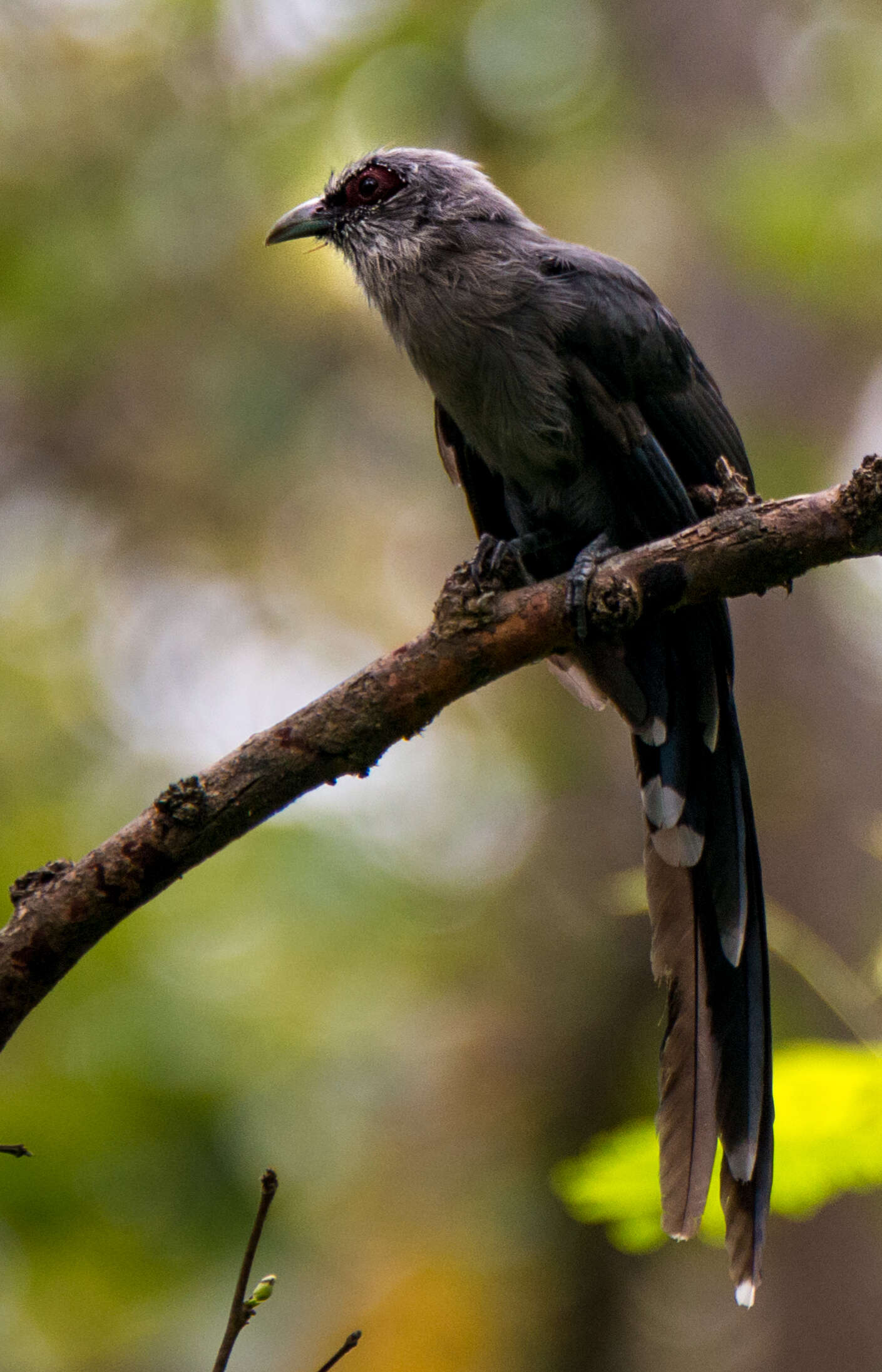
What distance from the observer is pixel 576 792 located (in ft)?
25.7

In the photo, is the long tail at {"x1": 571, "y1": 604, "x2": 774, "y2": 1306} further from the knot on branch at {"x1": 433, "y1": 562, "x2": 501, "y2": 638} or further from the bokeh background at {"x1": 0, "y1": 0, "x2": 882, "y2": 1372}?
the bokeh background at {"x1": 0, "y1": 0, "x2": 882, "y2": 1372}

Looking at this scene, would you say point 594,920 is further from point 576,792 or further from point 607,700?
point 607,700

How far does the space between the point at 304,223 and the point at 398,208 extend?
43cm

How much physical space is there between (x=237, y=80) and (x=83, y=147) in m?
1.01

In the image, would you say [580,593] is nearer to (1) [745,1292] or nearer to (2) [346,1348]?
(2) [346,1348]

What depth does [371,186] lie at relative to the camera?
4.43 meters

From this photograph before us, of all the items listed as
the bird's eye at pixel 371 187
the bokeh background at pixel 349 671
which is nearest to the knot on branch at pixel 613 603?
the bird's eye at pixel 371 187

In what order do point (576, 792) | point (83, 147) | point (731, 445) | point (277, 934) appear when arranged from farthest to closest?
point (576, 792) → point (83, 147) → point (277, 934) → point (731, 445)

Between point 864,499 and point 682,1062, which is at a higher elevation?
point 864,499

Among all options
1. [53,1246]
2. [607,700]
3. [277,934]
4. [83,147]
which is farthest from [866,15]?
[53,1246]

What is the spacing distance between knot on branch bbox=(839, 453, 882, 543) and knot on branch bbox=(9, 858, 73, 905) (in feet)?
5.73

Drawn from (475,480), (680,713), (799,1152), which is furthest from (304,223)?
(799,1152)

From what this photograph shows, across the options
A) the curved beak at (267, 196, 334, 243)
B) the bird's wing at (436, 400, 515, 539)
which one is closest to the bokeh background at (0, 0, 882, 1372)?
the curved beak at (267, 196, 334, 243)

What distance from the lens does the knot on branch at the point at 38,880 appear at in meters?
2.39
